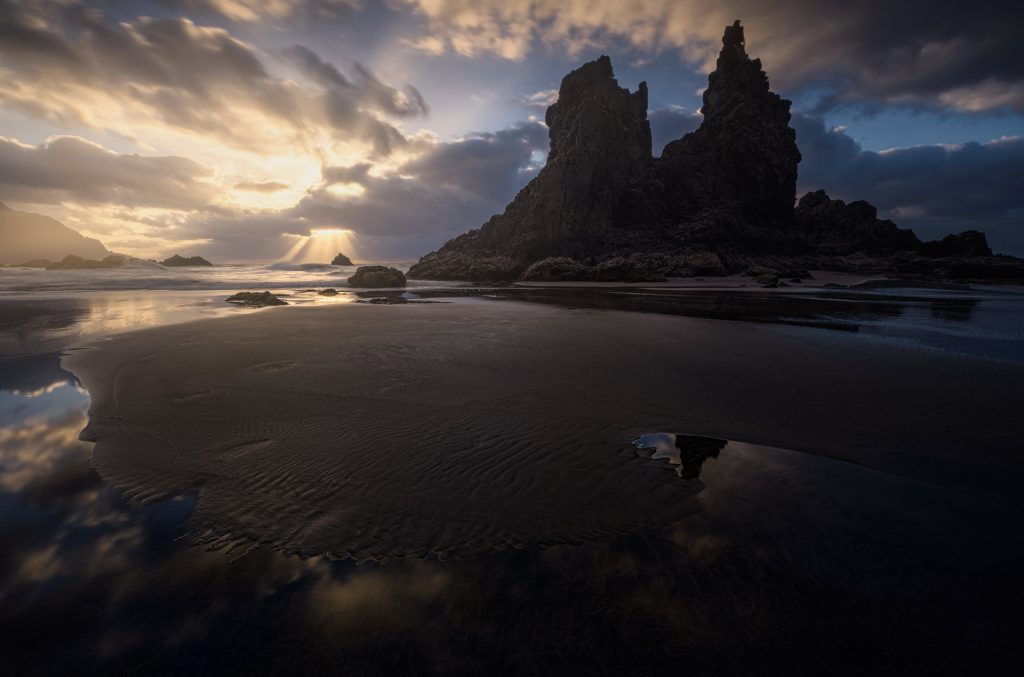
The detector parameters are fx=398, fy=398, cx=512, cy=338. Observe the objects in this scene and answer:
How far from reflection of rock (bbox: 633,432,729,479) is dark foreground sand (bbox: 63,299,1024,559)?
0.71ft

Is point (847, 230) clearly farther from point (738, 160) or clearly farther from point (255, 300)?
point (255, 300)

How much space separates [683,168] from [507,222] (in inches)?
1678

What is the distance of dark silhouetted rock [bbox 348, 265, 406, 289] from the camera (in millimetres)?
47406

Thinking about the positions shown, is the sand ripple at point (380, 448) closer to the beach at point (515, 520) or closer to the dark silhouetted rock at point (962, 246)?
the beach at point (515, 520)

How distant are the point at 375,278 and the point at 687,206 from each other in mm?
71567

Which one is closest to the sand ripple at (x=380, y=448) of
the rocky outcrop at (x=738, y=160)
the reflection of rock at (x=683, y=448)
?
the reflection of rock at (x=683, y=448)

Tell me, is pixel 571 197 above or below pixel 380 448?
above

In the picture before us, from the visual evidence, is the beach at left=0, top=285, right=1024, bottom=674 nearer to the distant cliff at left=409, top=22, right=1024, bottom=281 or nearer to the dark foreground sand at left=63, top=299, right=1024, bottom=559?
the dark foreground sand at left=63, top=299, right=1024, bottom=559

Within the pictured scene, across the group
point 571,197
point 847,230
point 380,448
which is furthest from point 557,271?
point 847,230

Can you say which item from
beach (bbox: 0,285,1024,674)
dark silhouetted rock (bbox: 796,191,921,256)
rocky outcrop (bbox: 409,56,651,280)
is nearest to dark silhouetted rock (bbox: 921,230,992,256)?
dark silhouetted rock (bbox: 796,191,921,256)

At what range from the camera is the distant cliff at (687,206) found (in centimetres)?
7281

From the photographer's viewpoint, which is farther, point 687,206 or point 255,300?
point 687,206

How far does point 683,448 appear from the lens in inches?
223

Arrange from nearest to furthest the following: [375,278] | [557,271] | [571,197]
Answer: [375,278] → [557,271] → [571,197]
